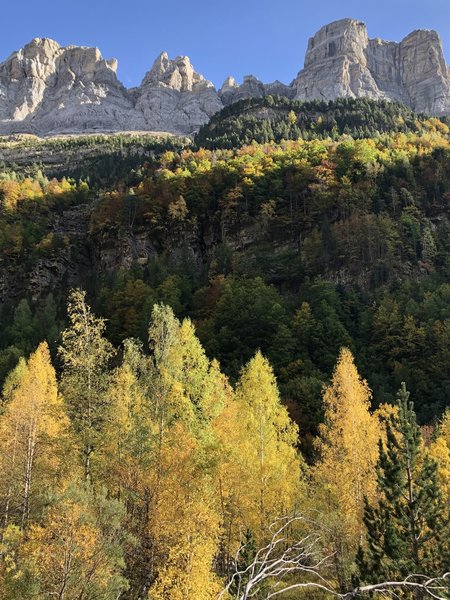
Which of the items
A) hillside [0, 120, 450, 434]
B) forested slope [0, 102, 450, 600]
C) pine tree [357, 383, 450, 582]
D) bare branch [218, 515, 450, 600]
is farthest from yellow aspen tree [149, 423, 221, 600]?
hillside [0, 120, 450, 434]

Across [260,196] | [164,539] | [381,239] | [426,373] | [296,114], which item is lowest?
[426,373]

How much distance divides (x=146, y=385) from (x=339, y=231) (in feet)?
163

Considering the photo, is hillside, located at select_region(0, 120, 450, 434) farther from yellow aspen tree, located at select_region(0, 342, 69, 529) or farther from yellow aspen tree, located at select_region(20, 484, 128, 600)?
yellow aspen tree, located at select_region(20, 484, 128, 600)

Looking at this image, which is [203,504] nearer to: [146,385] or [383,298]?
[146,385]

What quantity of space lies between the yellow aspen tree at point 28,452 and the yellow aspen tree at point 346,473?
33.9 ft

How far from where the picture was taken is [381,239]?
59094 mm

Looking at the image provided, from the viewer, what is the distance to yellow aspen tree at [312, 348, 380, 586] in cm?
1775

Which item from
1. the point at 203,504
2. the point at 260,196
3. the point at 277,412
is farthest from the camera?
the point at 260,196

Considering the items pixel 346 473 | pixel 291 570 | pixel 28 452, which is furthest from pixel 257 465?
pixel 28 452

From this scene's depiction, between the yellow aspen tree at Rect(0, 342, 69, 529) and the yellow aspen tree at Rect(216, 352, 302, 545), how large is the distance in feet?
20.7

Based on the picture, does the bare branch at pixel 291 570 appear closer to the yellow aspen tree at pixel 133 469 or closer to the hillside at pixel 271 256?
the yellow aspen tree at pixel 133 469

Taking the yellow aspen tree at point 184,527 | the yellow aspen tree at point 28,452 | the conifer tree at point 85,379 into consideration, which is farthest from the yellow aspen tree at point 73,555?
the yellow aspen tree at point 28,452

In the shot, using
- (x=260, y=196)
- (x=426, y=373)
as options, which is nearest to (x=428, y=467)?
(x=426, y=373)

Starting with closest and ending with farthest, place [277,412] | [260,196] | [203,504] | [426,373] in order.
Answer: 1. [203,504]
2. [277,412]
3. [426,373]
4. [260,196]
